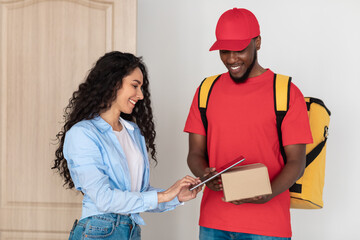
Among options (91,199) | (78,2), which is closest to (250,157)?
(91,199)

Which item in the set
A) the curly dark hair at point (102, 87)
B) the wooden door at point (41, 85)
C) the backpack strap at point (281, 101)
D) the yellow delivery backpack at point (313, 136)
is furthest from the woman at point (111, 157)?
the wooden door at point (41, 85)

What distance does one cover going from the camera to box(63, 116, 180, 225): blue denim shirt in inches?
65.9

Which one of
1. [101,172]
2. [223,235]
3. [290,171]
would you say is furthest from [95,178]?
[290,171]

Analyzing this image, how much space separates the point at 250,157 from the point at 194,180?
272mm

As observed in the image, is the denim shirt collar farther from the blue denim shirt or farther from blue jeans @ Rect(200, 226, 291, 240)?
blue jeans @ Rect(200, 226, 291, 240)

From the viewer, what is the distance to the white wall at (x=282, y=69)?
3.12 meters

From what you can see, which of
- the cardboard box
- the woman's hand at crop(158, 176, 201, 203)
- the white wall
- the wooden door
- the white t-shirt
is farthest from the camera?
the white wall

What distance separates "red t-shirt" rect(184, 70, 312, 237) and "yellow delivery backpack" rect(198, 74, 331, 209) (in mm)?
28

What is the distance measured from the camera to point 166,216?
3.21 metres

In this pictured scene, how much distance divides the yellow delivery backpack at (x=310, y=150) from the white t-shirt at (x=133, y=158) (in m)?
0.59

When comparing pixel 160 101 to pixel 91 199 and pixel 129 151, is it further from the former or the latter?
pixel 91 199

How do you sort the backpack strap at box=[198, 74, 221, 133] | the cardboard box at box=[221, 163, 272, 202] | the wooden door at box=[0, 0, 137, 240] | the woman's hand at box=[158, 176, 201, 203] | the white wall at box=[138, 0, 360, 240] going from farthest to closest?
the white wall at box=[138, 0, 360, 240] < the wooden door at box=[0, 0, 137, 240] < the backpack strap at box=[198, 74, 221, 133] < the woman's hand at box=[158, 176, 201, 203] < the cardboard box at box=[221, 163, 272, 202]

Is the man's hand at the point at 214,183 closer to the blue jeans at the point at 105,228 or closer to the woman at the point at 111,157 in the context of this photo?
the woman at the point at 111,157

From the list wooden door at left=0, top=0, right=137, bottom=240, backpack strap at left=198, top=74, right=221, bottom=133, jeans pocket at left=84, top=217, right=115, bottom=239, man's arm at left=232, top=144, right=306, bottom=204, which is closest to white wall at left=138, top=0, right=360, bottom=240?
wooden door at left=0, top=0, right=137, bottom=240
